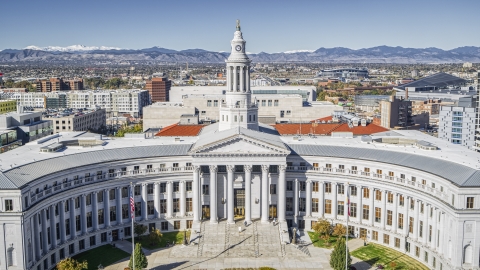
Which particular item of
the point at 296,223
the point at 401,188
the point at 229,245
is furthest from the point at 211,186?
the point at 401,188

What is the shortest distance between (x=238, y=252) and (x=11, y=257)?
1479 inches

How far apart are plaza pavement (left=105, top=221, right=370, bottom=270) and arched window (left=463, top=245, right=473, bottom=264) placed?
1605 centimetres

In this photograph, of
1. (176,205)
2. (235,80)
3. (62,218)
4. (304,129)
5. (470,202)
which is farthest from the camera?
(304,129)

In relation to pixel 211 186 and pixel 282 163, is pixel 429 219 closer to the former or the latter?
pixel 282 163

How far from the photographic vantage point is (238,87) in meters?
126

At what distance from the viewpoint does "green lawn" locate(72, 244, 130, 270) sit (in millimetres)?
95844

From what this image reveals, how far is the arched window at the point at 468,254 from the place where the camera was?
8606 cm

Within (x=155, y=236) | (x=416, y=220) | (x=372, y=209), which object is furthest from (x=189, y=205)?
(x=416, y=220)

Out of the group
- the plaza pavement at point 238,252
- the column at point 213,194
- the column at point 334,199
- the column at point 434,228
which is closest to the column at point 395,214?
the plaza pavement at point 238,252

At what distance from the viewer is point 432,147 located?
108m

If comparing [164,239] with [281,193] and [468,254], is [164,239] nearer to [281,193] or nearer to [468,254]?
[281,193]

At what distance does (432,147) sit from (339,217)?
75.1 feet

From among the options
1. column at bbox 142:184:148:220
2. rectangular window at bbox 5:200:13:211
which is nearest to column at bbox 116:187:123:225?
column at bbox 142:184:148:220

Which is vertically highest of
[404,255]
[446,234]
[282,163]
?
[282,163]
